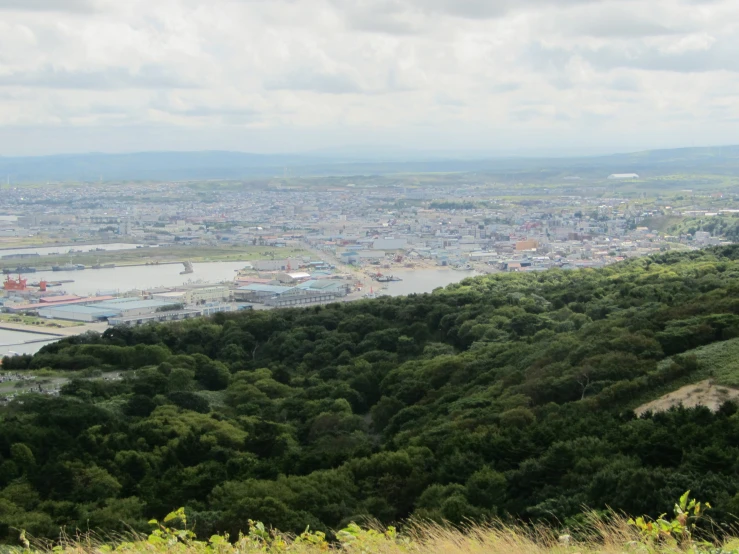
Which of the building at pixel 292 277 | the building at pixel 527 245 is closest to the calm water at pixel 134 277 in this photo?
the building at pixel 292 277

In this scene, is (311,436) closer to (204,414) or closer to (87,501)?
(204,414)

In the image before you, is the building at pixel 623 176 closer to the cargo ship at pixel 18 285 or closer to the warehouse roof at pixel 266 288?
the warehouse roof at pixel 266 288

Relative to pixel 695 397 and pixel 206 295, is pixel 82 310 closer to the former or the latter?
pixel 206 295

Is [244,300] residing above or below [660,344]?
below

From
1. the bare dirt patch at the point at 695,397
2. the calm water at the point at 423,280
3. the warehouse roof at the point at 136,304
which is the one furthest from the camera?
the calm water at the point at 423,280

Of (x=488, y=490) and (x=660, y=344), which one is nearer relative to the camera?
(x=488, y=490)

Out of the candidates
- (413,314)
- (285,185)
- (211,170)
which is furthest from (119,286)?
(211,170)

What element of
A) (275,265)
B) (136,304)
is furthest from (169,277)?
(136,304)
